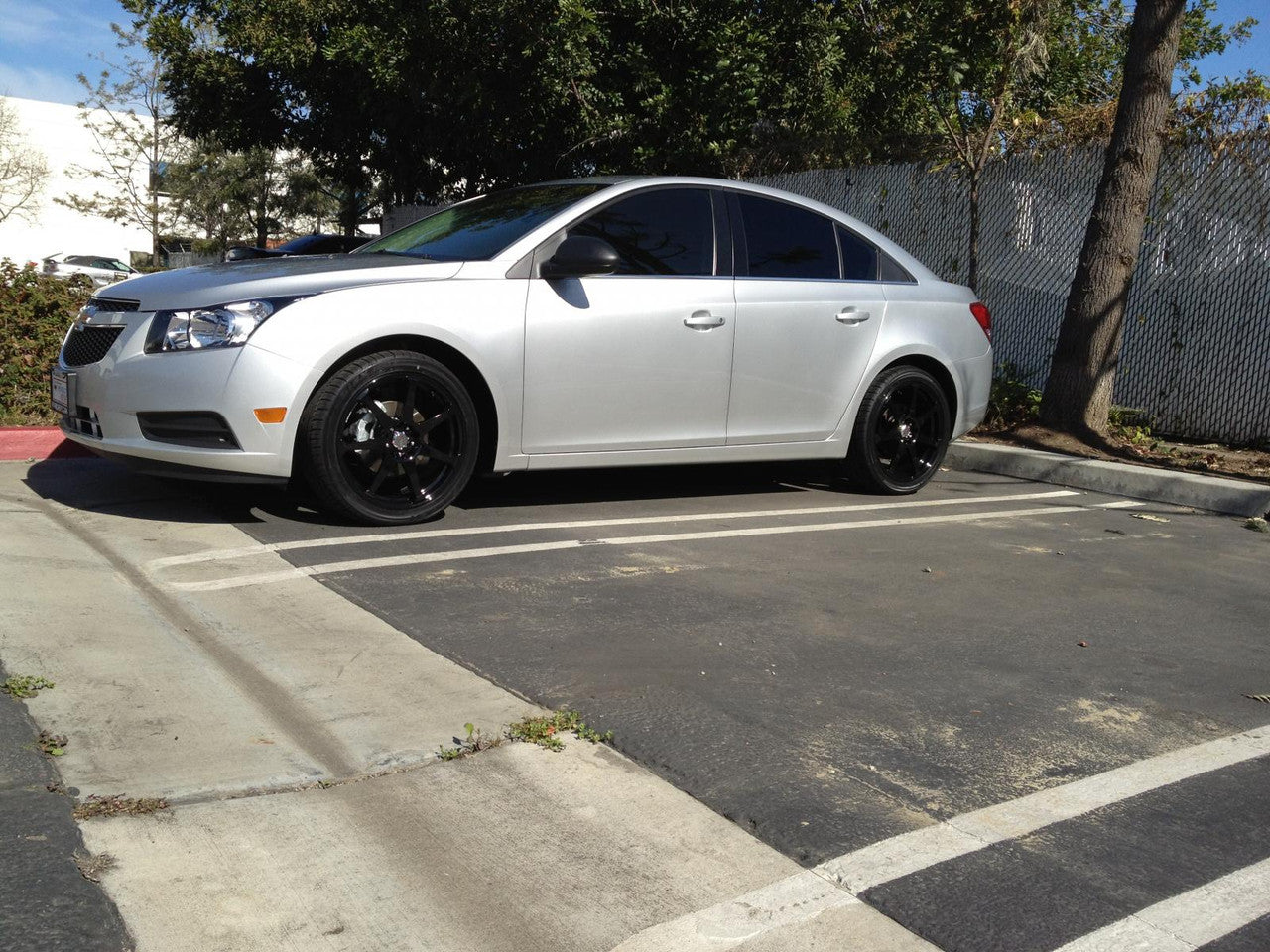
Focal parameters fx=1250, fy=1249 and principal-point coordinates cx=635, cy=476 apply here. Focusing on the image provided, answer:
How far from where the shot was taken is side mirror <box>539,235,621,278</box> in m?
5.88

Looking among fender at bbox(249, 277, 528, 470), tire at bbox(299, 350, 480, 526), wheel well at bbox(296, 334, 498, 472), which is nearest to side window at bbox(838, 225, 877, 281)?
fender at bbox(249, 277, 528, 470)

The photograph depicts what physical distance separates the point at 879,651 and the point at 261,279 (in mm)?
3129

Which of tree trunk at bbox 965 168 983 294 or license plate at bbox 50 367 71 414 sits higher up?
tree trunk at bbox 965 168 983 294

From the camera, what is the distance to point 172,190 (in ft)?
136

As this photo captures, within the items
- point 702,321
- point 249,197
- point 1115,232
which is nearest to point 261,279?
point 702,321

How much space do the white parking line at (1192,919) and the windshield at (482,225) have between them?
423cm

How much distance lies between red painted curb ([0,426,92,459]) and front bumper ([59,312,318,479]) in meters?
1.74

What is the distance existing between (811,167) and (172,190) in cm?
3270

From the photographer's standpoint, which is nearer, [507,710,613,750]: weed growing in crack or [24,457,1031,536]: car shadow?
[507,710,613,750]: weed growing in crack

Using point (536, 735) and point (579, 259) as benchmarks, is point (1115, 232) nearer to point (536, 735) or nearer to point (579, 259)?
point (579, 259)

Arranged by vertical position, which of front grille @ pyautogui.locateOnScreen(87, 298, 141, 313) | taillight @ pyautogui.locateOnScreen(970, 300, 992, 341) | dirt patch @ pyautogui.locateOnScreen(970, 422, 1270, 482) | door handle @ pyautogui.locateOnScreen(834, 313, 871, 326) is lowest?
dirt patch @ pyautogui.locateOnScreen(970, 422, 1270, 482)

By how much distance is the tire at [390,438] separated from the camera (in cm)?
550

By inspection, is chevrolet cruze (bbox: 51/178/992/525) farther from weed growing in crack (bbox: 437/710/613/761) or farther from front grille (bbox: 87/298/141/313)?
weed growing in crack (bbox: 437/710/613/761)

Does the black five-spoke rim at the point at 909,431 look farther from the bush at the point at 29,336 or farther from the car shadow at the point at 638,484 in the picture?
the bush at the point at 29,336
